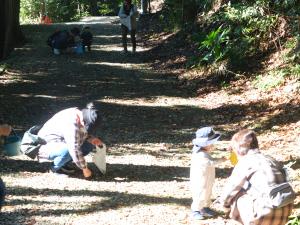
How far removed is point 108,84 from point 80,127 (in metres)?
6.75

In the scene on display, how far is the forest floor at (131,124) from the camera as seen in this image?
5684 millimetres

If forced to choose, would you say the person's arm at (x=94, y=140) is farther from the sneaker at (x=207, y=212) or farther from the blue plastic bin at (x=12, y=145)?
the sneaker at (x=207, y=212)

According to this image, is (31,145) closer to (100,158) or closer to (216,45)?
(100,158)

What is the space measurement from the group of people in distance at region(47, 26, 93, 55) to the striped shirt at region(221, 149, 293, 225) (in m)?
12.5

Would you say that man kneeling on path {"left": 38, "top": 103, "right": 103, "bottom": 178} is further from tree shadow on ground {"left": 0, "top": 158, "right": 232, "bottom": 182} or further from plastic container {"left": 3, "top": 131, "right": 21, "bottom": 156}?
plastic container {"left": 3, "top": 131, "right": 21, "bottom": 156}

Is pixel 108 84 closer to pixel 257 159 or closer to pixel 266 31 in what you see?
pixel 266 31

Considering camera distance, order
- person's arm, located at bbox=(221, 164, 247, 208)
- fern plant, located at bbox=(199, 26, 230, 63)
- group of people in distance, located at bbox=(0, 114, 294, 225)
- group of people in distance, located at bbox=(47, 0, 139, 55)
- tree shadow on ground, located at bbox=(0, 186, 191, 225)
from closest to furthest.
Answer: group of people in distance, located at bbox=(0, 114, 294, 225) → person's arm, located at bbox=(221, 164, 247, 208) → tree shadow on ground, located at bbox=(0, 186, 191, 225) → fern plant, located at bbox=(199, 26, 230, 63) → group of people in distance, located at bbox=(47, 0, 139, 55)

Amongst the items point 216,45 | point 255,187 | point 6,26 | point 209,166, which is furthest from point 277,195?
point 6,26

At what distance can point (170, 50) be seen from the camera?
16797 millimetres

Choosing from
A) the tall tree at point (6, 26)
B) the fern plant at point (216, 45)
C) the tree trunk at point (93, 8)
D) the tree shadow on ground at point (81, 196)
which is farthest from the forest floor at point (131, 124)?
the tree trunk at point (93, 8)

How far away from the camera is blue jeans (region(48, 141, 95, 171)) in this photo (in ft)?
21.3

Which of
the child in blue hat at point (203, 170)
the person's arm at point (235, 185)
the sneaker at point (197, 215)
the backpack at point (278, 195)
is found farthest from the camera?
the sneaker at point (197, 215)

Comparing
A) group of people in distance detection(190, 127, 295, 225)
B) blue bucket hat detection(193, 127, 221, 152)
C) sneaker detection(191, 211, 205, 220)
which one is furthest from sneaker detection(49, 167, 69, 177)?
group of people in distance detection(190, 127, 295, 225)

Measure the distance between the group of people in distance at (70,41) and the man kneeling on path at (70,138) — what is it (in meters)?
9.91
